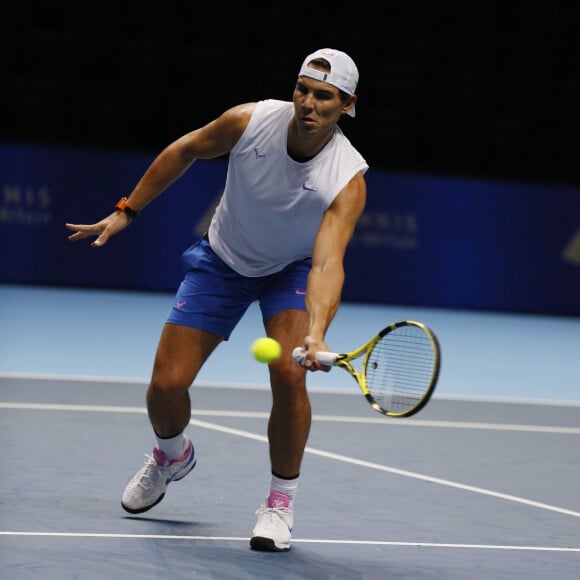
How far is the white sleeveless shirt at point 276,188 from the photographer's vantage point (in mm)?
5055

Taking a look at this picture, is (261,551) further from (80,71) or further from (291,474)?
(80,71)

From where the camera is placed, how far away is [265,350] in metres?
4.68

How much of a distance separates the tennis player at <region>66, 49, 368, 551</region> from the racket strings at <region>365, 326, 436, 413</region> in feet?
0.84

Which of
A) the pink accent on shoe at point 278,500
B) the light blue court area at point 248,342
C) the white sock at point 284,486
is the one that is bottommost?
the light blue court area at point 248,342

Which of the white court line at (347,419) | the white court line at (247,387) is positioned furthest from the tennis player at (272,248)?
the white court line at (247,387)

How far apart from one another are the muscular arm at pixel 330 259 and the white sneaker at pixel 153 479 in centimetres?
110

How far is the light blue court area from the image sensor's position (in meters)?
9.70

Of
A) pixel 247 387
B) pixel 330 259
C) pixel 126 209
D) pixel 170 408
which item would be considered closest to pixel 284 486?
pixel 170 408

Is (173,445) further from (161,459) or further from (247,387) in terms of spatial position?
(247,387)

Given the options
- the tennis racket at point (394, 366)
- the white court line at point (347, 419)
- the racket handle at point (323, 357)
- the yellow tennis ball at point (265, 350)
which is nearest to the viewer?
the racket handle at point (323, 357)

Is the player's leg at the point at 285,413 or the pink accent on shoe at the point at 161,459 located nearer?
the player's leg at the point at 285,413

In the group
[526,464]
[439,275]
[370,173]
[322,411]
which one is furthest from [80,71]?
[526,464]

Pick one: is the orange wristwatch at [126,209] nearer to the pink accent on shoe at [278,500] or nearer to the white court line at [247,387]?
the pink accent on shoe at [278,500]

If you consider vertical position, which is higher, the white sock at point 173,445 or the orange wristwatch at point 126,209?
the orange wristwatch at point 126,209
